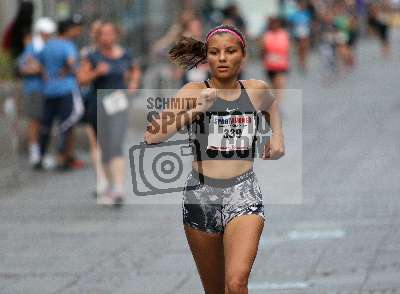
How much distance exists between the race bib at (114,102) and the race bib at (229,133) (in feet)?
21.9

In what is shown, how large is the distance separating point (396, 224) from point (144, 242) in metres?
2.33

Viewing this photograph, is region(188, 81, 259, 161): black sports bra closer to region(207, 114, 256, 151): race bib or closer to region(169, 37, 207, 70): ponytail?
region(207, 114, 256, 151): race bib

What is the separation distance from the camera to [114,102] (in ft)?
43.7

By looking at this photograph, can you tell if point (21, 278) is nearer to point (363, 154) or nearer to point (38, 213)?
point (38, 213)

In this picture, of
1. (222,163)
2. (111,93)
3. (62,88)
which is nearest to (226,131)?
(222,163)

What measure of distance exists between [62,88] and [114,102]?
353 centimetres

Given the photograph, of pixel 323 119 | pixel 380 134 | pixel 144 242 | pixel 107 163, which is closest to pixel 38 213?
pixel 107 163

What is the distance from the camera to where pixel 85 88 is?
1393 cm

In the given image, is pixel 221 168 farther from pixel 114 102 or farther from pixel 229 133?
pixel 114 102

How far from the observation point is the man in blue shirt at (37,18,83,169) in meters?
16.4

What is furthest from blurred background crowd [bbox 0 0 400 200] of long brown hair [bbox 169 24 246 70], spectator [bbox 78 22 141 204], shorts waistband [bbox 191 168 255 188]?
shorts waistband [bbox 191 168 255 188]

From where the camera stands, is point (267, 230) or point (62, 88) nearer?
point (267, 230)

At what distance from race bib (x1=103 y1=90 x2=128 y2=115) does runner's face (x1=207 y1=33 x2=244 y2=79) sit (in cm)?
671

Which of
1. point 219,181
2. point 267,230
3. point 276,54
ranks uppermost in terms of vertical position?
point 219,181
